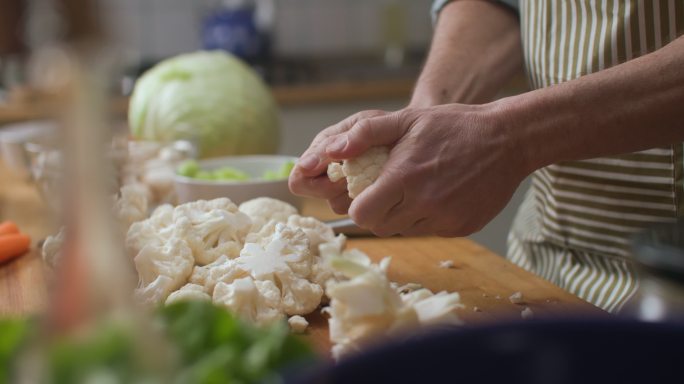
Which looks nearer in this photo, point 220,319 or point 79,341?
point 79,341

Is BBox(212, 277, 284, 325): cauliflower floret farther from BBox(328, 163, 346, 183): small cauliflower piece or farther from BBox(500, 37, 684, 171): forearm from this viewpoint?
BBox(500, 37, 684, 171): forearm

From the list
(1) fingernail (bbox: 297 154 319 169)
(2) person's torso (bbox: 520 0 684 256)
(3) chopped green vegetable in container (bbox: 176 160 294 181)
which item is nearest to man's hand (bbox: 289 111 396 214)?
(1) fingernail (bbox: 297 154 319 169)

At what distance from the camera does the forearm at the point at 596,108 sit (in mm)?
978

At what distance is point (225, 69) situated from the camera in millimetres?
1806

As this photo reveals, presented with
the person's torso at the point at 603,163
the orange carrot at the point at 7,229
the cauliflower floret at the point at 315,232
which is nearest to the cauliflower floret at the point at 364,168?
the cauliflower floret at the point at 315,232

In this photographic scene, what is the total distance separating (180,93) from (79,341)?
1355 millimetres

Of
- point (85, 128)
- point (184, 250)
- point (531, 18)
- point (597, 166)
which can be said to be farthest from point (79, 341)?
point (531, 18)

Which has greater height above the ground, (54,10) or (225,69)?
(54,10)

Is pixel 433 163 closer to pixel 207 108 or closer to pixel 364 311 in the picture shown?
pixel 364 311

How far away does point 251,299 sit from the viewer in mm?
877

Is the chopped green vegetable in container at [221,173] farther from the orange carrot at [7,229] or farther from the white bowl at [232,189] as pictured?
the orange carrot at [7,229]

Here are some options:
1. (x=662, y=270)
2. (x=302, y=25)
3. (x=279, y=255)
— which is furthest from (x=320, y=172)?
(x=302, y=25)

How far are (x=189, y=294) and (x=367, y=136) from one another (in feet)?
0.91

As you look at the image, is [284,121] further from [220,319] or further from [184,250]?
[220,319]
